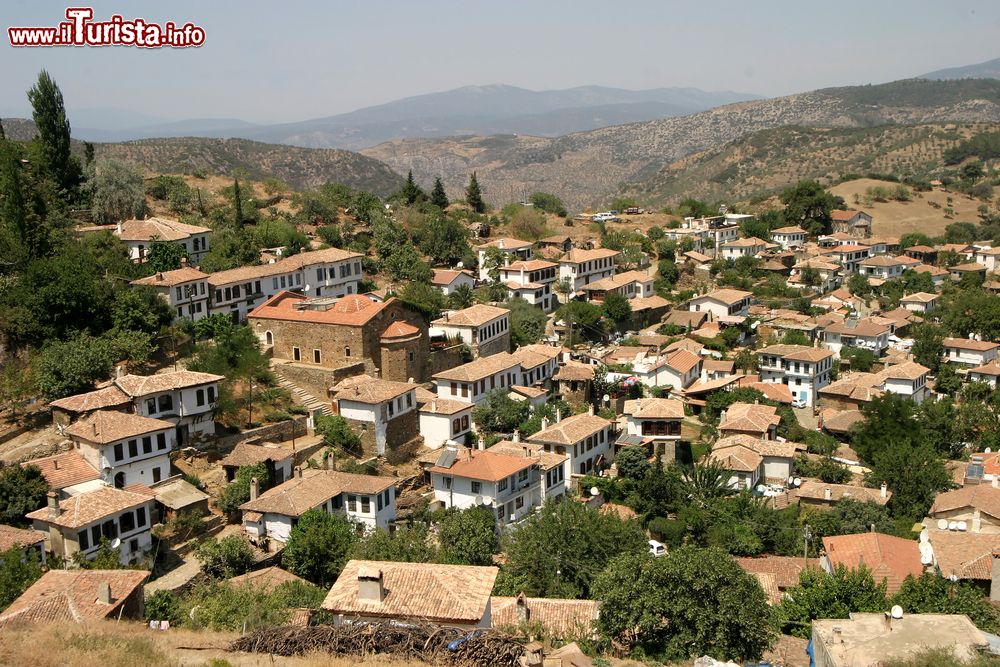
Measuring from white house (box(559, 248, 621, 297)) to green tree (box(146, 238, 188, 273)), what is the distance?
2158 cm

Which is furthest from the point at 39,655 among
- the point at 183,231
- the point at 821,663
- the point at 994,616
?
the point at 183,231

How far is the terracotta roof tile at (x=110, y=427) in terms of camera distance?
22953 millimetres

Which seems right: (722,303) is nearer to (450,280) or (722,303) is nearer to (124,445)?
(450,280)

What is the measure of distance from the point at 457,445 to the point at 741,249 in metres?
38.3

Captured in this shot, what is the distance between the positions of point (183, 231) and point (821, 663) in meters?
31.6

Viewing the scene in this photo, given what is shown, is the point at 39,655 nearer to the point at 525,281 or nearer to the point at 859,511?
the point at 859,511

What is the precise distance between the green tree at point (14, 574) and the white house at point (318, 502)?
5835 mm

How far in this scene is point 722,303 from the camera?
162 feet

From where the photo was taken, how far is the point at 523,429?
31891 mm

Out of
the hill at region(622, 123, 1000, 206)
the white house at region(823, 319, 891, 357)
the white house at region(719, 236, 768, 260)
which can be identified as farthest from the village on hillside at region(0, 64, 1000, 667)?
the hill at region(622, 123, 1000, 206)

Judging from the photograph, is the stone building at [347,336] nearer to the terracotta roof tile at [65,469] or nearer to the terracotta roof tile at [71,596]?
the terracotta roof tile at [65,469]

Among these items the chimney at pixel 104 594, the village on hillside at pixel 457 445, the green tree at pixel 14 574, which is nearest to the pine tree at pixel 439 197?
the village on hillside at pixel 457 445

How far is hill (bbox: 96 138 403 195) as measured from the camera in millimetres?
104188

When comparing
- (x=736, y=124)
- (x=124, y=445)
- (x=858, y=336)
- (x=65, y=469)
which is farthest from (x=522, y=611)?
(x=736, y=124)
